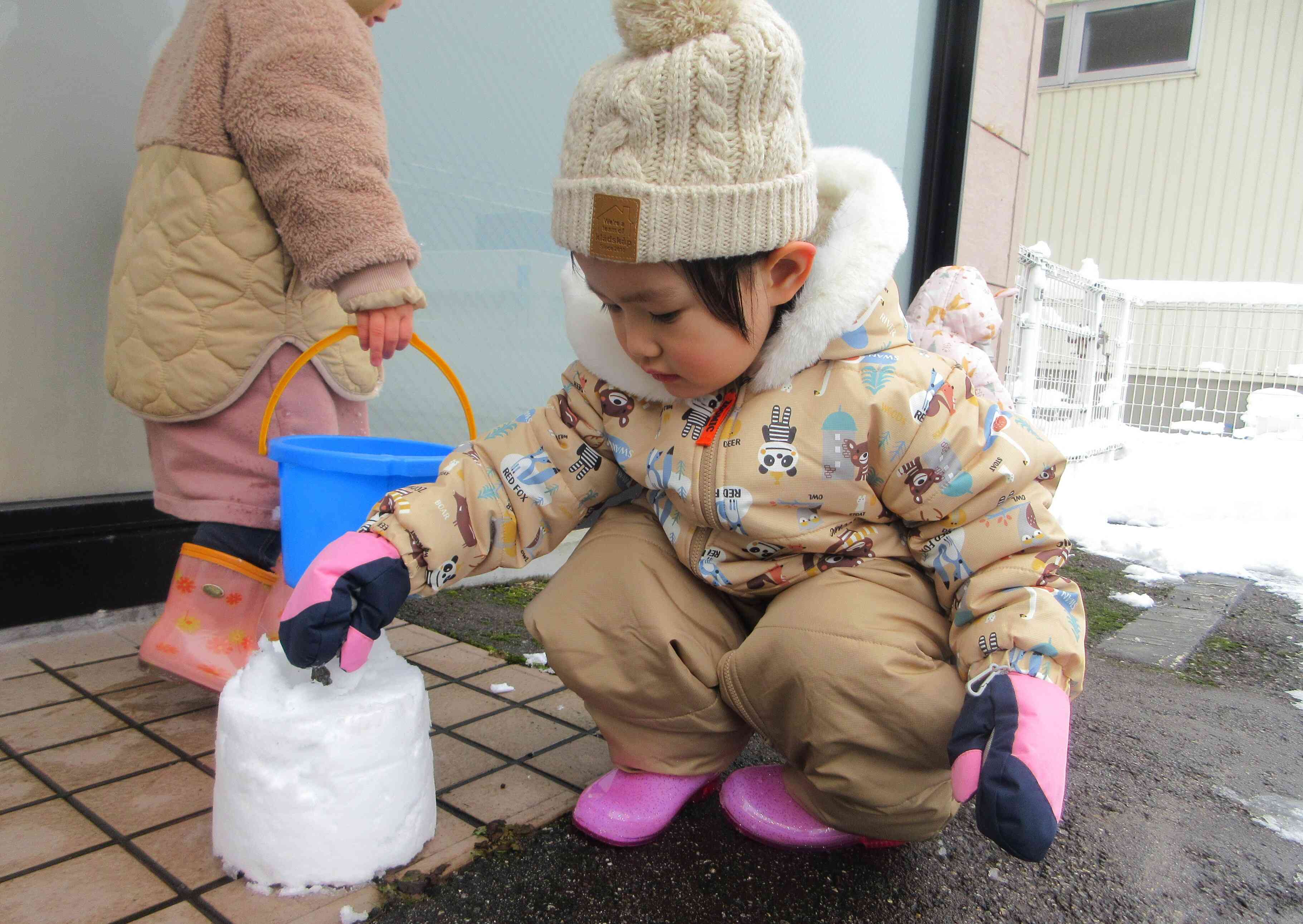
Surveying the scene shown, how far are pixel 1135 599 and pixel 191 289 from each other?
2753 mm

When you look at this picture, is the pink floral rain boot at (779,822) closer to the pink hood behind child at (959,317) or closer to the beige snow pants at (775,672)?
the beige snow pants at (775,672)

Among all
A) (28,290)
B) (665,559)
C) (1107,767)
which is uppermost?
(28,290)

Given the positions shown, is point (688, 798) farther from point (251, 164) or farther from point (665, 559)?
point (251, 164)

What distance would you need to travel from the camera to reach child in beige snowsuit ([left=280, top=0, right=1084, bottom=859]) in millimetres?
1131

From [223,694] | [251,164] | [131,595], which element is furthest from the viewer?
[131,595]

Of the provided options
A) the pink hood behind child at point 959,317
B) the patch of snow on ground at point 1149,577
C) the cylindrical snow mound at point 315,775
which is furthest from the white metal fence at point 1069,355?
Answer: the cylindrical snow mound at point 315,775

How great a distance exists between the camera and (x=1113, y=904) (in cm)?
120

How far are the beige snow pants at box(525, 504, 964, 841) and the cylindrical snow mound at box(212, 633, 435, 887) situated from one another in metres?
0.28

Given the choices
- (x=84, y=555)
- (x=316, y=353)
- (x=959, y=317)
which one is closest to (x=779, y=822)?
(x=316, y=353)

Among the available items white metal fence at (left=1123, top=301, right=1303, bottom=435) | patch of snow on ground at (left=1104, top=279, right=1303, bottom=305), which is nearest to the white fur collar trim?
patch of snow on ground at (left=1104, top=279, right=1303, bottom=305)

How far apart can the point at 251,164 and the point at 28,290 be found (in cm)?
68

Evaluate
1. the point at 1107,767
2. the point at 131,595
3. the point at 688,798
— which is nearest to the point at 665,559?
the point at 688,798

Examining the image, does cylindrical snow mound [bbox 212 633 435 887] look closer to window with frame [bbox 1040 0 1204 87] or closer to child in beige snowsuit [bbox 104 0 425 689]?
child in beige snowsuit [bbox 104 0 425 689]

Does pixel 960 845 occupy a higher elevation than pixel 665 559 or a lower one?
lower
